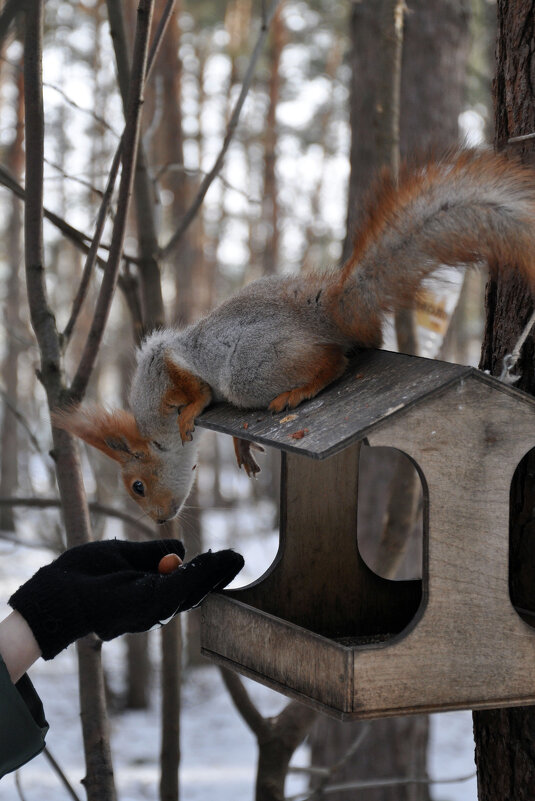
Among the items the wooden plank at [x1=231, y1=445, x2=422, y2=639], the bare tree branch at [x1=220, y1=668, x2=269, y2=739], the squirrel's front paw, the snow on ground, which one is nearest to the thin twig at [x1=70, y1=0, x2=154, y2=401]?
the squirrel's front paw

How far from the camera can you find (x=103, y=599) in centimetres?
148

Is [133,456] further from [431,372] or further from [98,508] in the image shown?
[431,372]

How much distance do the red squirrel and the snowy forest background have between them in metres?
0.14

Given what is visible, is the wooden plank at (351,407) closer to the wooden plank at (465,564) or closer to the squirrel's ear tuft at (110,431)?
the wooden plank at (465,564)

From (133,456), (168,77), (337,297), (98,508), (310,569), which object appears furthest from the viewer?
(168,77)

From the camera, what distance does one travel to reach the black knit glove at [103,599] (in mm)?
1472

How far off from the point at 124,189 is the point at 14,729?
3.30ft

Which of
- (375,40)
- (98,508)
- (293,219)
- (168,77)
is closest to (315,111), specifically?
(293,219)

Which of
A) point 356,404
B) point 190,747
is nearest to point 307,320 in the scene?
point 356,404

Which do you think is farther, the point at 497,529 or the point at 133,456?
the point at 133,456

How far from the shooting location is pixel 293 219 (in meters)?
15.9

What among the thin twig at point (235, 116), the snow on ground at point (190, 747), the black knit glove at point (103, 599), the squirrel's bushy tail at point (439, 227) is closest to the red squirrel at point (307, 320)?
the squirrel's bushy tail at point (439, 227)

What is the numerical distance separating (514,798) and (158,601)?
752mm

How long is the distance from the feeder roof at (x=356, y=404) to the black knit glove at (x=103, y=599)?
0.81 ft
